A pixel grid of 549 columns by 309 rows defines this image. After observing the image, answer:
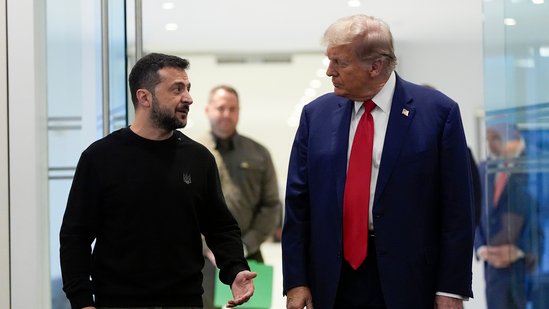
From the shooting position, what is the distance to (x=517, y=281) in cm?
482

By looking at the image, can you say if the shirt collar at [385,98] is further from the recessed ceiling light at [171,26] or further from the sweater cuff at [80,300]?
the recessed ceiling light at [171,26]

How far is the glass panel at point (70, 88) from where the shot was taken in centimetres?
464

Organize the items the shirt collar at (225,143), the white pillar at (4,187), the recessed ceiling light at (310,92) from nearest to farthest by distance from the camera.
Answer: the white pillar at (4,187)
the shirt collar at (225,143)
the recessed ceiling light at (310,92)

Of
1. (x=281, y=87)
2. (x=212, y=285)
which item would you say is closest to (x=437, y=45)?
(x=281, y=87)

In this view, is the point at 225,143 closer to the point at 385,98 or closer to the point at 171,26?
the point at 385,98

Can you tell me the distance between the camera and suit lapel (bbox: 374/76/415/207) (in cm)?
336

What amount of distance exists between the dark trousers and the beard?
28.3 inches

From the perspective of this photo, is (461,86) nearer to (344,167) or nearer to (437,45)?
(437,45)

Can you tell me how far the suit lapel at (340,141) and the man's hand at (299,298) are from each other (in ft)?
0.96

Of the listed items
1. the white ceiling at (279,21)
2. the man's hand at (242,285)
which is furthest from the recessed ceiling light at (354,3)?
the man's hand at (242,285)

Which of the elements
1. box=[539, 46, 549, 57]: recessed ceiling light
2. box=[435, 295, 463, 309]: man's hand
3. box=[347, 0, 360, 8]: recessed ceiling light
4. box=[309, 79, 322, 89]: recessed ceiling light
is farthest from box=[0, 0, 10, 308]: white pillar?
box=[309, 79, 322, 89]: recessed ceiling light

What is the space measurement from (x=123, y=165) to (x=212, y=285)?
3158 mm

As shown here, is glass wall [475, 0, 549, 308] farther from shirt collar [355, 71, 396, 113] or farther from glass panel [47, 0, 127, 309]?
glass panel [47, 0, 127, 309]

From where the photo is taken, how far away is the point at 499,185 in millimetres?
4852
